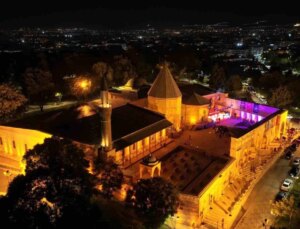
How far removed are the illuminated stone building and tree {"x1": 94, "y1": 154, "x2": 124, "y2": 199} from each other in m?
2.85

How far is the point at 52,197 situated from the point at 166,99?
20.3 metres

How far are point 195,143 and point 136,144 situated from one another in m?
6.91

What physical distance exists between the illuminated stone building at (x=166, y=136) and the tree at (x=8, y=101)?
18.6ft

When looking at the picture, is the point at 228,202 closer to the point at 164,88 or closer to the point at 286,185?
the point at 286,185

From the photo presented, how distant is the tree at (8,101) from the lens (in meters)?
38.3

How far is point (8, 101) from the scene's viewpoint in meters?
38.7

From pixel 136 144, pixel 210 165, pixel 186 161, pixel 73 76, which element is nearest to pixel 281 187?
pixel 210 165

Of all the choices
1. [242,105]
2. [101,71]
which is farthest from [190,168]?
[101,71]

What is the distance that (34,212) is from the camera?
1880 cm

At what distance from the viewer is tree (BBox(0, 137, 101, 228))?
1875cm

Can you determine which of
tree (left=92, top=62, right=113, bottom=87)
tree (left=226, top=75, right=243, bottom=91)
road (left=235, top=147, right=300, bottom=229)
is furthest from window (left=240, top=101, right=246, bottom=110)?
tree (left=92, top=62, right=113, bottom=87)

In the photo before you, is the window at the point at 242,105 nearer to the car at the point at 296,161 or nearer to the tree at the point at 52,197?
the car at the point at 296,161

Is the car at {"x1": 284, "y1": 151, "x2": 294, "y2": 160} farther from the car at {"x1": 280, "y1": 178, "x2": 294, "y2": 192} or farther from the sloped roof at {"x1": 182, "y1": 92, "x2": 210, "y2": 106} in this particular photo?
the sloped roof at {"x1": 182, "y1": 92, "x2": 210, "y2": 106}

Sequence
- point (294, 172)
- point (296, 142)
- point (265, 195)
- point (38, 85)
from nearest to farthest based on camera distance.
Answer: point (265, 195), point (294, 172), point (296, 142), point (38, 85)
